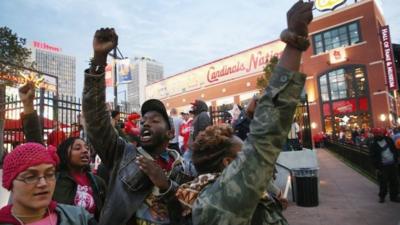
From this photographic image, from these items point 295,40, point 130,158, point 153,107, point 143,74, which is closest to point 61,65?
point 143,74

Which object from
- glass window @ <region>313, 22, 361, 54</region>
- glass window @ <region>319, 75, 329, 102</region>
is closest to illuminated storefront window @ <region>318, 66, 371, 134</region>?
glass window @ <region>319, 75, 329, 102</region>

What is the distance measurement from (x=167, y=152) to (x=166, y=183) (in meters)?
0.65

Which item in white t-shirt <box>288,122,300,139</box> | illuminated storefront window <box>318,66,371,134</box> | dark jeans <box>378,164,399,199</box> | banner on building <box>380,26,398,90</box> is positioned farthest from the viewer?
illuminated storefront window <box>318,66,371,134</box>

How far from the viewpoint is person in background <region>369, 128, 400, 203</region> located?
852cm

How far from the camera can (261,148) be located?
118 cm

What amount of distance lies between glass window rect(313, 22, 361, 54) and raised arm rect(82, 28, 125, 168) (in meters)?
34.2

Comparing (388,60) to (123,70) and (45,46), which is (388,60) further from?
(45,46)

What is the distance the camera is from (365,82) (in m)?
30.6

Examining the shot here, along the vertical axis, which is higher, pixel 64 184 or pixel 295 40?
pixel 295 40

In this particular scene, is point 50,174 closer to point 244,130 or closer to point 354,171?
point 244,130

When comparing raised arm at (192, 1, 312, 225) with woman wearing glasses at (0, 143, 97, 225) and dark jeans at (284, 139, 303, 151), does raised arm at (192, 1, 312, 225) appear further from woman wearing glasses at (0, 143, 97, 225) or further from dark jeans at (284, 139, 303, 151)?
dark jeans at (284, 139, 303, 151)

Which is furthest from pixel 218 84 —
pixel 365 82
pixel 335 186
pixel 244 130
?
pixel 244 130

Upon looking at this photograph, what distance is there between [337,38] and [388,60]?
562cm

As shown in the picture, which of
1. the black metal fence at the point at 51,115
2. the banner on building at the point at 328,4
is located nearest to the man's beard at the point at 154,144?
the black metal fence at the point at 51,115
